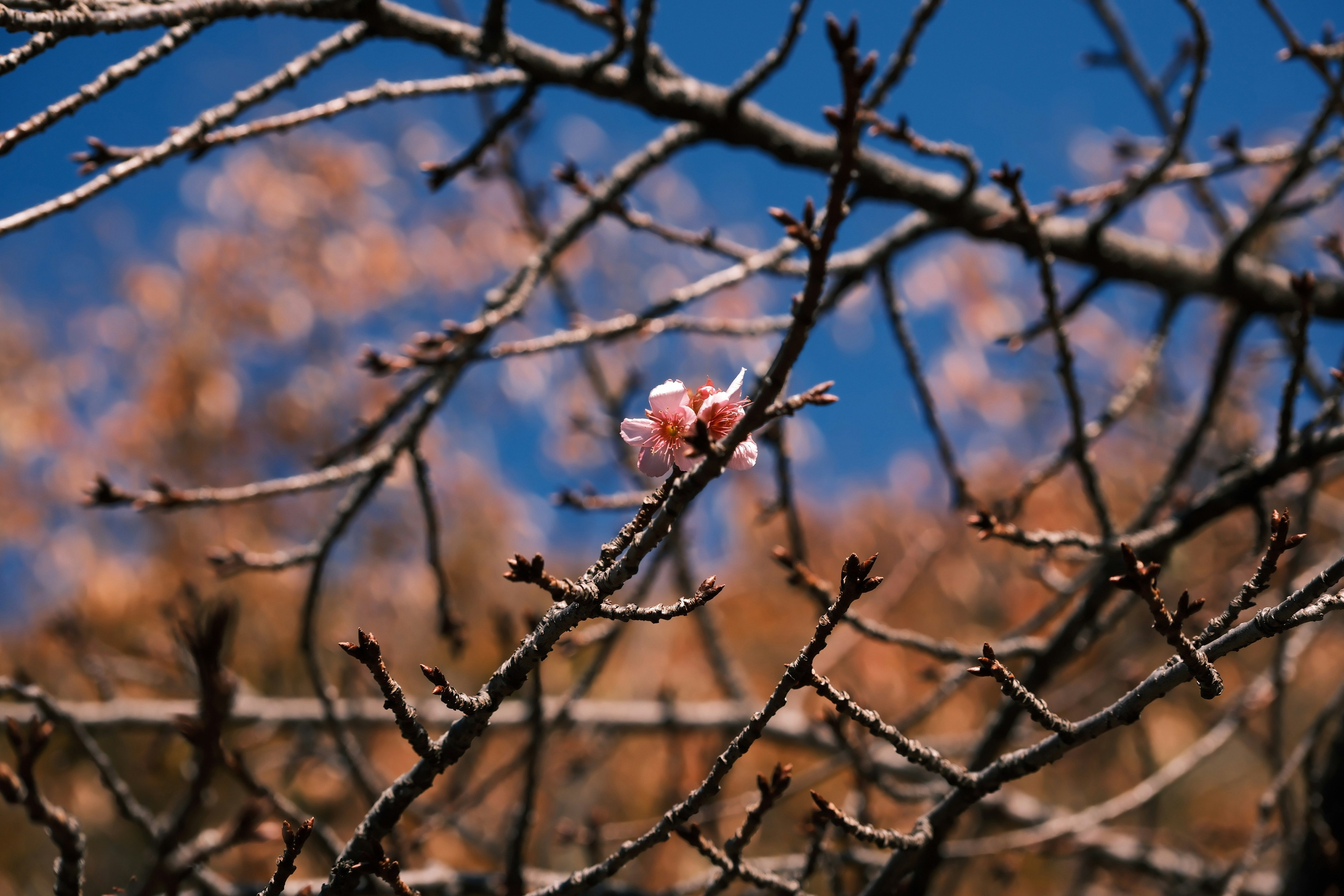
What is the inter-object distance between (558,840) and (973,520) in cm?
207

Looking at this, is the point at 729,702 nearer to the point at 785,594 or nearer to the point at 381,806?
the point at 381,806

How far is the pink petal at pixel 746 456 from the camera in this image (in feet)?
3.91

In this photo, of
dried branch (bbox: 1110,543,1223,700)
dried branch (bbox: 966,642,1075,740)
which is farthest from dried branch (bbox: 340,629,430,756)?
dried branch (bbox: 1110,543,1223,700)

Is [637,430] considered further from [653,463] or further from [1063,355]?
[1063,355]

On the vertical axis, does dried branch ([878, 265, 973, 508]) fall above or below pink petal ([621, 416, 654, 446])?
above

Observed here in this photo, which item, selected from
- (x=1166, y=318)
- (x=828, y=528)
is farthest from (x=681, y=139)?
(x=828, y=528)

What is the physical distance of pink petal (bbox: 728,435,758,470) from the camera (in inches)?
46.9

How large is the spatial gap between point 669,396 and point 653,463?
4.7 inches

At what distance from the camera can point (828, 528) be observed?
11352 mm

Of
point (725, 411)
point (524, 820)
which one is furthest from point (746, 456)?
point (524, 820)

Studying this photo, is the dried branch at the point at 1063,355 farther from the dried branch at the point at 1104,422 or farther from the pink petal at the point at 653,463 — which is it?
the pink petal at the point at 653,463

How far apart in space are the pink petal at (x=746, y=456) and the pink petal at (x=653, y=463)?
0.19m

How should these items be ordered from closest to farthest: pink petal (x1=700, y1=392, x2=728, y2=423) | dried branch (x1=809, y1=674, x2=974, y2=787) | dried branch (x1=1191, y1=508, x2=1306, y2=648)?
dried branch (x1=1191, y1=508, x2=1306, y2=648)
dried branch (x1=809, y1=674, x2=974, y2=787)
pink petal (x1=700, y1=392, x2=728, y2=423)

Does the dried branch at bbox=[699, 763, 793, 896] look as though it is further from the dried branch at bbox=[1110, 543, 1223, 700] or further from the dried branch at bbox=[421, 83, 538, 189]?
the dried branch at bbox=[421, 83, 538, 189]
